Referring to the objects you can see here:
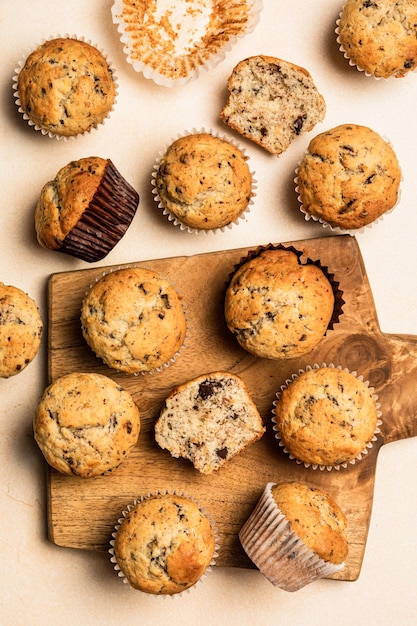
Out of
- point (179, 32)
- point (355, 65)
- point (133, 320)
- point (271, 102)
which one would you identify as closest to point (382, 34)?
point (355, 65)

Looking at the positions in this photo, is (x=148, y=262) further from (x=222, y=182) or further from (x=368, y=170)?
(x=368, y=170)

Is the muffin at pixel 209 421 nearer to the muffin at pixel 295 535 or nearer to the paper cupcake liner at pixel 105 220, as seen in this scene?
the muffin at pixel 295 535

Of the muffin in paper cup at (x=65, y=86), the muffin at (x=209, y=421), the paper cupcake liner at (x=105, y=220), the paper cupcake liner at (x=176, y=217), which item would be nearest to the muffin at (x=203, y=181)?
the paper cupcake liner at (x=176, y=217)

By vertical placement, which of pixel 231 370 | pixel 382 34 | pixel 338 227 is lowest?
pixel 231 370

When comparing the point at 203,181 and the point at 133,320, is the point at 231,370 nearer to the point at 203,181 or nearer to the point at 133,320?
the point at 133,320

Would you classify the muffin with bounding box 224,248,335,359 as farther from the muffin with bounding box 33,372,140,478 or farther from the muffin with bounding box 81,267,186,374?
the muffin with bounding box 33,372,140,478

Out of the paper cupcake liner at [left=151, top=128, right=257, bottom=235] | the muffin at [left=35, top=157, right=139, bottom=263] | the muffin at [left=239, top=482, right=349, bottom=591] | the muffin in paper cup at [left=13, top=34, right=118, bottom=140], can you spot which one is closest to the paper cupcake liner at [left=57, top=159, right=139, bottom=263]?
the muffin at [left=35, top=157, right=139, bottom=263]
